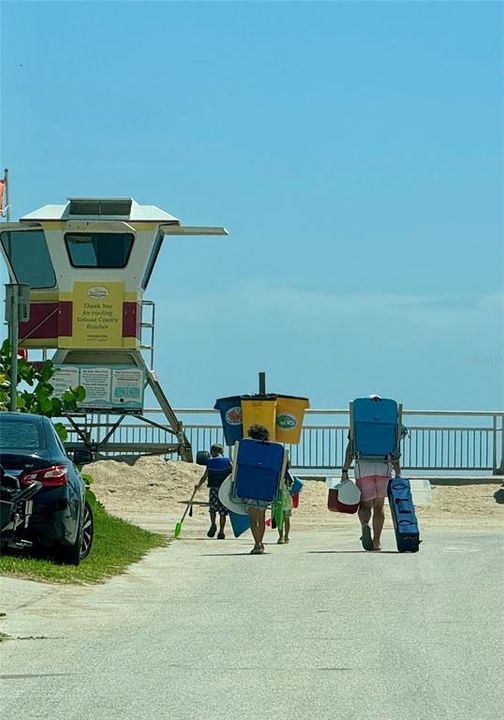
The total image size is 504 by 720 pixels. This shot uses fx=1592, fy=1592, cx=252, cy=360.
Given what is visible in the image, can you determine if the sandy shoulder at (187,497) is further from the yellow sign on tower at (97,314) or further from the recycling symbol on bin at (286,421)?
the yellow sign on tower at (97,314)

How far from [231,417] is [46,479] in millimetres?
17901

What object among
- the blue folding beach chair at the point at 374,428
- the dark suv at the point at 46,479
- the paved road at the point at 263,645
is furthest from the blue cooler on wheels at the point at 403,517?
the dark suv at the point at 46,479

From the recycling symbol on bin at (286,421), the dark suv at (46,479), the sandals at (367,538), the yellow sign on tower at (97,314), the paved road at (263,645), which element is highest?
the yellow sign on tower at (97,314)

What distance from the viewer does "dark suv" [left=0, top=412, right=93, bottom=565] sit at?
14172 millimetres

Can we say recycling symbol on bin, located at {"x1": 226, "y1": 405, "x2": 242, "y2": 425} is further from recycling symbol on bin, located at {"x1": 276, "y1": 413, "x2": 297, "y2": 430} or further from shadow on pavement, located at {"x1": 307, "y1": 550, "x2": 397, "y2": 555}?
shadow on pavement, located at {"x1": 307, "y1": 550, "x2": 397, "y2": 555}

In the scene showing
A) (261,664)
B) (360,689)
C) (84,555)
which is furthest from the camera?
(84,555)

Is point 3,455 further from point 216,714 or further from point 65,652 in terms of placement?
point 216,714

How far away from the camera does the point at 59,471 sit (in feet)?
47.2

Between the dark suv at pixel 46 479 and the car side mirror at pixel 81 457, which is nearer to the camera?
the dark suv at pixel 46 479

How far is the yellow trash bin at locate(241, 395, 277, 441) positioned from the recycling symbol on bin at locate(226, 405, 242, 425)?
0.64ft

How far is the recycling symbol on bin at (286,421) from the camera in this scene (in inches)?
1258

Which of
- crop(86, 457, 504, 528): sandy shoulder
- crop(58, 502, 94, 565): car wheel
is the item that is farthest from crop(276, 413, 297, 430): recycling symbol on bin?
crop(58, 502, 94, 565): car wheel

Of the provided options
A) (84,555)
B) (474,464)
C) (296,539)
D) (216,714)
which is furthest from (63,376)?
(216,714)

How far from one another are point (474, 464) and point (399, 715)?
88.4ft
